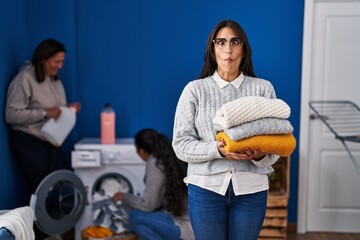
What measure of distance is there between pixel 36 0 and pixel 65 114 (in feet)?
3.49

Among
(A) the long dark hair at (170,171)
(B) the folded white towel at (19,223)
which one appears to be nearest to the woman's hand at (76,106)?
(A) the long dark hair at (170,171)

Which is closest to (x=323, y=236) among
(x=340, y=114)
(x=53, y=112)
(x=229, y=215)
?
(x=340, y=114)

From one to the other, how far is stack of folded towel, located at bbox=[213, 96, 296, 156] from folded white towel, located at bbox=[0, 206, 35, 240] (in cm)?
121

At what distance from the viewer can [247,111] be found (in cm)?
162

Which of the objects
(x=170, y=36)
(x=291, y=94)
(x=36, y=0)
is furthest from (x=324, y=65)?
(x=36, y=0)

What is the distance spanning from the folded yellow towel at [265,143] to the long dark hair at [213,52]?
29 cm

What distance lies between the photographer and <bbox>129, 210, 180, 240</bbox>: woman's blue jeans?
117 inches

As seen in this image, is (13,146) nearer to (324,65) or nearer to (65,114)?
(65,114)

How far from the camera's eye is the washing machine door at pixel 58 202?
10.3 feet

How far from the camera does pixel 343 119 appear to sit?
395cm

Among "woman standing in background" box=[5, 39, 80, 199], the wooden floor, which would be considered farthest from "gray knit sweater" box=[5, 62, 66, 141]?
the wooden floor

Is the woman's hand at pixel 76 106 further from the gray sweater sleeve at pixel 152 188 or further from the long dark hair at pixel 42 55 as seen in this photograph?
the gray sweater sleeve at pixel 152 188

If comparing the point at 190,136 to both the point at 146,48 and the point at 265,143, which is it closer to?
the point at 265,143

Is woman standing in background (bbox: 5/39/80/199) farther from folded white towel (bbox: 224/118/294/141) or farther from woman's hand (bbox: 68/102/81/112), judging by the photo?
folded white towel (bbox: 224/118/294/141)
